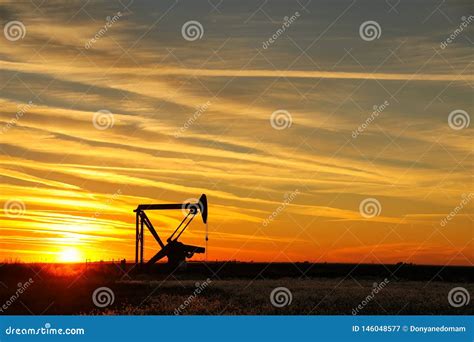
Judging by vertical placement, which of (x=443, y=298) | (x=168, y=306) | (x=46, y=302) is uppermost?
(x=46, y=302)

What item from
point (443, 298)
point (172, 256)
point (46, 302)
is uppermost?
point (172, 256)

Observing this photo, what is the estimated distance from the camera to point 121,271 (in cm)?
4728

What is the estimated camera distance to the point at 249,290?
35.6 metres

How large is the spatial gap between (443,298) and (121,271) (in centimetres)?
2218

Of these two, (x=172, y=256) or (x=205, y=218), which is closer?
(x=205, y=218)

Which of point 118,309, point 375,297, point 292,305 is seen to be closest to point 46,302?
point 118,309

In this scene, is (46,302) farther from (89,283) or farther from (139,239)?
(139,239)

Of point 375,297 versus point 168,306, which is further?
point 375,297

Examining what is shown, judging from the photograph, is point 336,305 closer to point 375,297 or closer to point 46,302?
point 375,297

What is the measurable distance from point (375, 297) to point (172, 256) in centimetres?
1777

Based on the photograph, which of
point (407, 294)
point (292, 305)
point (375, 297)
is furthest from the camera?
point (407, 294)

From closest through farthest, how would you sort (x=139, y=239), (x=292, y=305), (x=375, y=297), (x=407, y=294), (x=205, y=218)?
1. (x=292, y=305)
2. (x=375, y=297)
3. (x=407, y=294)
4. (x=205, y=218)
5. (x=139, y=239)

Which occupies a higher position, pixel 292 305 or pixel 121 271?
pixel 121 271

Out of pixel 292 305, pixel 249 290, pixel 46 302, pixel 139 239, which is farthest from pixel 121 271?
pixel 292 305
